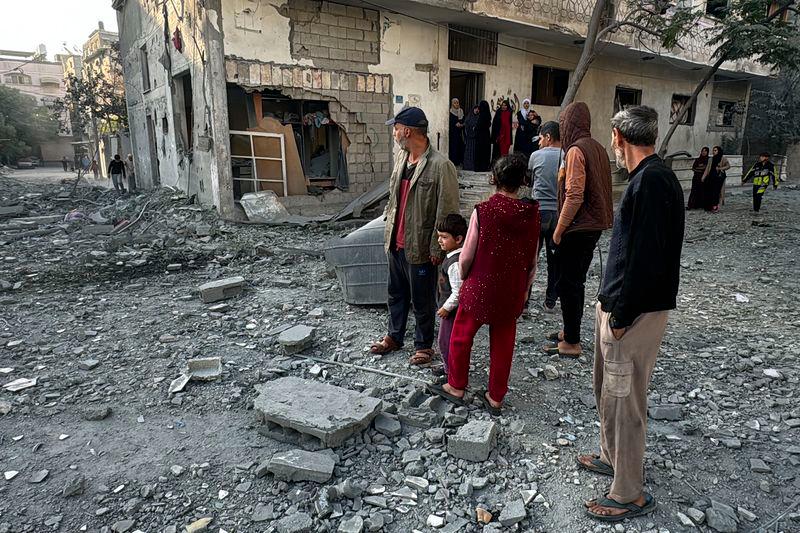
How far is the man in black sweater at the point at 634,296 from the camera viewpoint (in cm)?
186

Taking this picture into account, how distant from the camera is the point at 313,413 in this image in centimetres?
272

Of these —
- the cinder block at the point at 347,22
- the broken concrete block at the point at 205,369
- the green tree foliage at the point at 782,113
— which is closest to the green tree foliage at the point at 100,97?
the cinder block at the point at 347,22

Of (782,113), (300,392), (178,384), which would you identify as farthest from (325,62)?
(782,113)

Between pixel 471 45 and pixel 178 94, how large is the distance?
697 centimetres

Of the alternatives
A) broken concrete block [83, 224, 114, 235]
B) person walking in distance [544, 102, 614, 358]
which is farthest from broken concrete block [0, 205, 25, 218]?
person walking in distance [544, 102, 614, 358]

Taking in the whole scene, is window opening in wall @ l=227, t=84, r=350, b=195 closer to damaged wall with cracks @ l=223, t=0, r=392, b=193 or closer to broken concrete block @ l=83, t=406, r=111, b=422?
damaged wall with cracks @ l=223, t=0, r=392, b=193

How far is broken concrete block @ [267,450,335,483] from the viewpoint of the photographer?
2.35m

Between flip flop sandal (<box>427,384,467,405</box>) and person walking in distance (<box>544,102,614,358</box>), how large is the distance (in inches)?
45.4

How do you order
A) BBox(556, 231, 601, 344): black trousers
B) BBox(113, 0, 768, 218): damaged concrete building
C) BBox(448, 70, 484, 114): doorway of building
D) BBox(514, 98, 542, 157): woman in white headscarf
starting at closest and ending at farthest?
BBox(556, 231, 601, 344): black trousers → BBox(113, 0, 768, 218): damaged concrete building → BBox(514, 98, 542, 157): woman in white headscarf → BBox(448, 70, 484, 114): doorway of building

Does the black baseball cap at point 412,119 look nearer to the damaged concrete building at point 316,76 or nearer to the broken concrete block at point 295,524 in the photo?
the broken concrete block at point 295,524

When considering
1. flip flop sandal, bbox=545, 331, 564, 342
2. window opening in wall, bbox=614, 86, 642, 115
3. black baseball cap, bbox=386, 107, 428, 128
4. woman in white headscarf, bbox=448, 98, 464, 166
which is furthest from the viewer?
window opening in wall, bbox=614, 86, 642, 115

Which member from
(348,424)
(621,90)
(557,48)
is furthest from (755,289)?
(621,90)

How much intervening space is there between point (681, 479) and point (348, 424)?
5.60ft

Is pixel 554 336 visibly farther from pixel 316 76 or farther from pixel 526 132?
pixel 526 132
